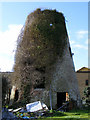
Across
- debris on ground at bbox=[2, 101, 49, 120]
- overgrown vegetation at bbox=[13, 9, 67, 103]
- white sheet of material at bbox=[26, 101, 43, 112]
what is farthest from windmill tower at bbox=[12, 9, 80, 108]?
debris on ground at bbox=[2, 101, 49, 120]

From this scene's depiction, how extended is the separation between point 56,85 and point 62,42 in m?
3.35

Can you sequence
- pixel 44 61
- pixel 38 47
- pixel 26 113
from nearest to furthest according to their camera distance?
pixel 26 113 → pixel 44 61 → pixel 38 47

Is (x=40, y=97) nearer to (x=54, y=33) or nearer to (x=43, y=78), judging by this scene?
(x=43, y=78)

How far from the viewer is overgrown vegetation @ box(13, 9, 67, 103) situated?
13.5 metres

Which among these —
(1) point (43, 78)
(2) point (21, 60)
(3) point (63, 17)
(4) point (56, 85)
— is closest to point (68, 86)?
(4) point (56, 85)

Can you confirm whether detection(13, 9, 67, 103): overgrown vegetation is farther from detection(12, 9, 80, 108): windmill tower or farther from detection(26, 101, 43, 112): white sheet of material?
detection(26, 101, 43, 112): white sheet of material

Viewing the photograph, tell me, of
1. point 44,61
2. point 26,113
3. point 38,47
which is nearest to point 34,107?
point 26,113

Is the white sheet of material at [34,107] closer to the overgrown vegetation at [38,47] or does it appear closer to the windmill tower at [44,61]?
the windmill tower at [44,61]

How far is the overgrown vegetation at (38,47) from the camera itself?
44.2 ft

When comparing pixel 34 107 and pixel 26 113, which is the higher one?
pixel 34 107

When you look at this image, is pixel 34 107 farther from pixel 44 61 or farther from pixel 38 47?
pixel 38 47

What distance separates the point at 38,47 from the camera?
14.0 meters

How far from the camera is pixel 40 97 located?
516 inches

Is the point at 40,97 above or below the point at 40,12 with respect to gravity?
below
